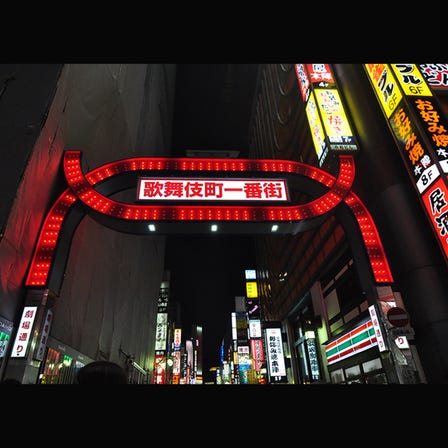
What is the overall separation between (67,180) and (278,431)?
10072 millimetres

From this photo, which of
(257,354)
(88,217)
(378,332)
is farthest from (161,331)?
(378,332)

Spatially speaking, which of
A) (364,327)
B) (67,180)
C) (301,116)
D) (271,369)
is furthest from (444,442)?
(301,116)

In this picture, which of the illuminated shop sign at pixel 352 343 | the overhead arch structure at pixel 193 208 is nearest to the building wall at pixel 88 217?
the overhead arch structure at pixel 193 208

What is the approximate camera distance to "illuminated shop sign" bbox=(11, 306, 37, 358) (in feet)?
22.7

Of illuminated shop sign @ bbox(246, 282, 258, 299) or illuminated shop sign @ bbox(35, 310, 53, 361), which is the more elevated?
illuminated shop sign @ bbox(246, 282, 258, 299)

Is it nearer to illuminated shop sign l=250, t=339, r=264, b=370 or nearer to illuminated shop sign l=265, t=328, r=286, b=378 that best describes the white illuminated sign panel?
illuminated shop sign l=265, t=328, r=286, b=378

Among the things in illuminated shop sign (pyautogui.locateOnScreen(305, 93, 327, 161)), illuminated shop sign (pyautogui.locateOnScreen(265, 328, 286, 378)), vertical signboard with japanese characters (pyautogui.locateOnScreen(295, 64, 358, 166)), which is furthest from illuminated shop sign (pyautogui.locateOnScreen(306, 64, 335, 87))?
illuminated shop sign (pyautogui.locateOnScreen(265, 328, 286, 378))

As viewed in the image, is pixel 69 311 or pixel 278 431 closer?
pixel 278 431

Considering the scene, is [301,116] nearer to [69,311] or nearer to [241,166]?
[241,166]

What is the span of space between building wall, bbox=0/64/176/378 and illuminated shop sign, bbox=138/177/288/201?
291cm

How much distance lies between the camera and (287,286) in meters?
32.2

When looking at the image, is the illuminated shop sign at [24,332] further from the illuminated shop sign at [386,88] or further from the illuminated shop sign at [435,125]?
the illuminated shop sign at [386,88]

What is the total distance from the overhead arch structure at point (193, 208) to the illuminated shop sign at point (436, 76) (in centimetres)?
567

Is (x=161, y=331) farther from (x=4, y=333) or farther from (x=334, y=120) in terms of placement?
(x=4, y=333)
